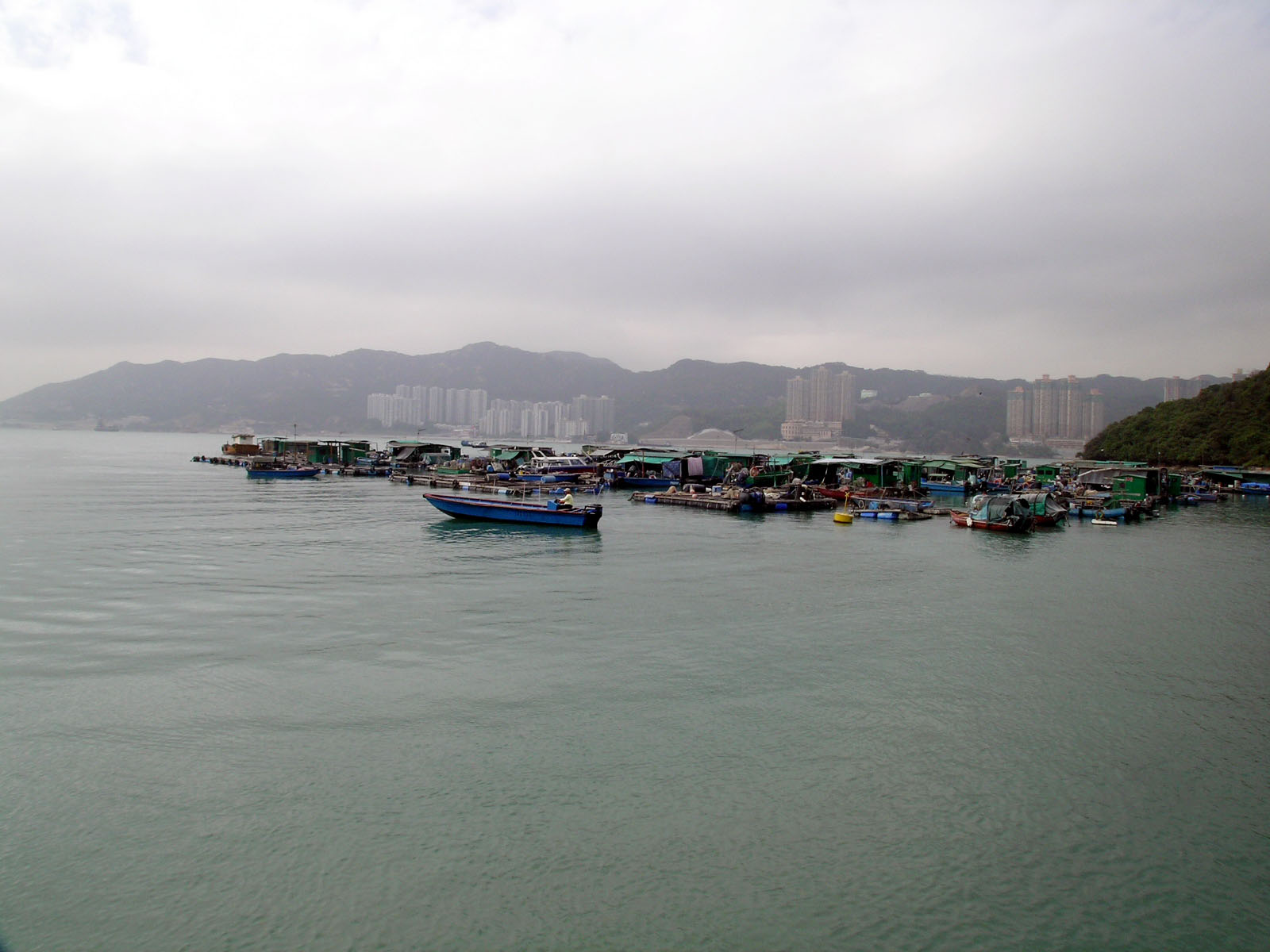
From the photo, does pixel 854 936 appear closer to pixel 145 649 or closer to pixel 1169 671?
pixel 1169 671

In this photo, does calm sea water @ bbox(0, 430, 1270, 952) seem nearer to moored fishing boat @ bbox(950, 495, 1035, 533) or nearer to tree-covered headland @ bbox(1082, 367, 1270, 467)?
moored fishing boat @ bbox(950, 495, 1035, 533)

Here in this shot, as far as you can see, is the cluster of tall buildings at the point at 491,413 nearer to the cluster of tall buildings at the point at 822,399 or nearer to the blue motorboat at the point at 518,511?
the cluster of tall buildings at the point at 822,399

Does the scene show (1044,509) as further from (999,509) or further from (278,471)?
(278,471)

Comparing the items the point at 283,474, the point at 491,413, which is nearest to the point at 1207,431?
the point at 283,474

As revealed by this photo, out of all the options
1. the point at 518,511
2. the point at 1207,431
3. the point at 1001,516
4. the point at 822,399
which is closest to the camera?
the point at 518,511

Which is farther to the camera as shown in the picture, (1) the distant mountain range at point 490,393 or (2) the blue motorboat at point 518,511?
(1) the distant mountain range at point 490,393

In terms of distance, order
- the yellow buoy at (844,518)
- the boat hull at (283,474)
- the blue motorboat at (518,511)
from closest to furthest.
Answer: the blue motorboat at (518,511)
the yellow buoy at (844,518)
the boat hull at (283,474)

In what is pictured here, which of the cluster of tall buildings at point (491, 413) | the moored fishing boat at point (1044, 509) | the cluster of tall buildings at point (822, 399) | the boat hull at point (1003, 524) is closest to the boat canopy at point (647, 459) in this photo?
the boat hull at point (1003, 524)
